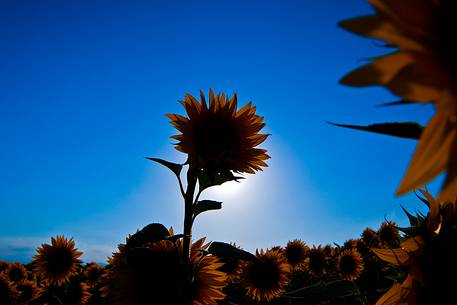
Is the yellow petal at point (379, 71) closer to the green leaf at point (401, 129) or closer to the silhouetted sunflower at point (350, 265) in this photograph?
the green leaf at point (401, 129)

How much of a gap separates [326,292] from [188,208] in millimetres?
969

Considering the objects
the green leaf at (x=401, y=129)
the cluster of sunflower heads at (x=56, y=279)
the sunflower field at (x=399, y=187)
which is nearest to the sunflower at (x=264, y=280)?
the sunflower field at (x=399, y=187)

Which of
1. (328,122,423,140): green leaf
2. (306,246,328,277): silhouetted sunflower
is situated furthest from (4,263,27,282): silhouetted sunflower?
(328,122,423,140): green leaf

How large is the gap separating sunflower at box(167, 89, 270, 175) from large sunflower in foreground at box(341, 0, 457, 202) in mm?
1704

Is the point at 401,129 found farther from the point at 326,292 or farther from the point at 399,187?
the point at 326,292

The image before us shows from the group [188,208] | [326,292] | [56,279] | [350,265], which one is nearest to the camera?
[326,292]

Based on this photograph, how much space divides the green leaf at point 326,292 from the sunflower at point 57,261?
21.9 ft

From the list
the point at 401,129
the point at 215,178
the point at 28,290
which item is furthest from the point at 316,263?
the point at 401,129

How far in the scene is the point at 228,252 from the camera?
1.95m

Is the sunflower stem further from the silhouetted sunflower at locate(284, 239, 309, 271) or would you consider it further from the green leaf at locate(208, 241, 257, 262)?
the silhouetted sunflower at locate(284, 239, 309, 271)

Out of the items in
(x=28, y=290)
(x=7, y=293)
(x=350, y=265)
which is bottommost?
(x=350, y=265)

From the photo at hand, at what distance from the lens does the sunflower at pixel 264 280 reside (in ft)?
21.0

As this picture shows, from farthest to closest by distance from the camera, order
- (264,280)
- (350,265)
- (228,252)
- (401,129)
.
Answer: (350,265) → (264,280) → (228,252) → (401,129)

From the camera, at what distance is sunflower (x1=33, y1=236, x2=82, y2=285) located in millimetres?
7074
